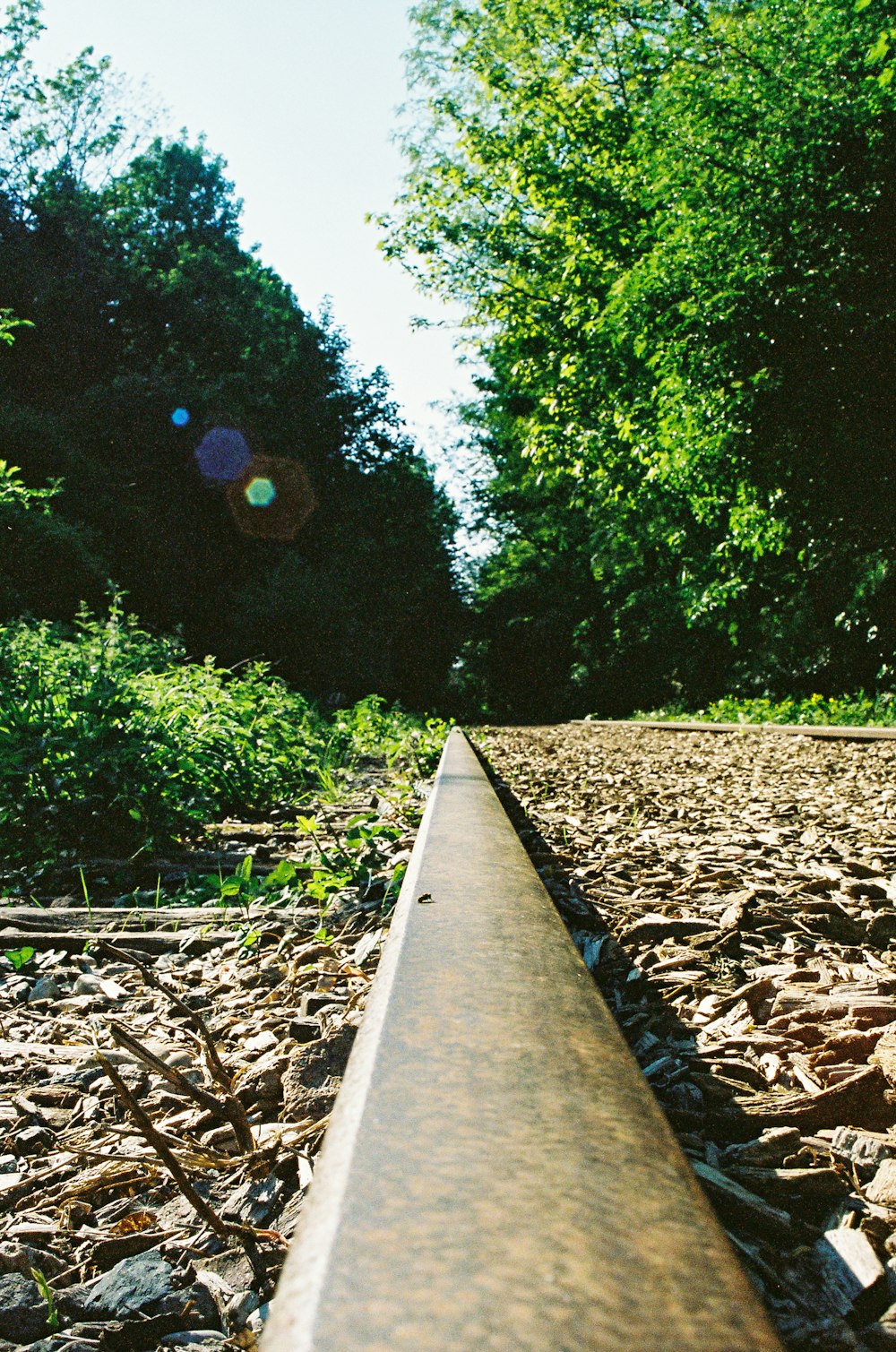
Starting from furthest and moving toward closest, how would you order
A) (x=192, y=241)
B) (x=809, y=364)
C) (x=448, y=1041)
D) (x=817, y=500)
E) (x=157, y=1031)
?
(x=192, y=241) → (x=817, y=500) → (x=809, y=364) → (x=157, y=1031) → (x=448, y=1041)

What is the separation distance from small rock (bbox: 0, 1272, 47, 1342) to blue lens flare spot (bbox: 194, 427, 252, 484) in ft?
75.4

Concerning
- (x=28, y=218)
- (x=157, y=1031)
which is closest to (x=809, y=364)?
(x=157, y=1031)

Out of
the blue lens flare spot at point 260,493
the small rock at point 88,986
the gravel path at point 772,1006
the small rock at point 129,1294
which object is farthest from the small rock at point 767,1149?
the blue lens flare spot at point 260,493

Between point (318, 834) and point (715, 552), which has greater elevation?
point (715, 552)

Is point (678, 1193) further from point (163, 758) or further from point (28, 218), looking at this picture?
point (28, 218)

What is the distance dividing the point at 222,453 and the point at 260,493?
1706 mm

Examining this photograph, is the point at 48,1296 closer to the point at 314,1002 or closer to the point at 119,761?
the point at 314,1002

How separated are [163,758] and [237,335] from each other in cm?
2444

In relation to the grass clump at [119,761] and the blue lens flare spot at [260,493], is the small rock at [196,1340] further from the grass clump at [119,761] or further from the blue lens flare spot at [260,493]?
the blue lens flare spot at [260,493]

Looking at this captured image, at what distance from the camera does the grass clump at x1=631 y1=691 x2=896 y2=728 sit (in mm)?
10258

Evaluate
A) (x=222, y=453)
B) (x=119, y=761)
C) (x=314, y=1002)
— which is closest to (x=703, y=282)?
(x=119, y=761)

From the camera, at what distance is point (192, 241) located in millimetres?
28859

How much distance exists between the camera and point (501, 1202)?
50 cm

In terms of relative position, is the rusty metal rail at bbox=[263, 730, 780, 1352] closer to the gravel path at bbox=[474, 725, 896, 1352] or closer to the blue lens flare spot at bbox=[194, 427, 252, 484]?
the gravel path at bbox=[474, 725, 896, 1352]
